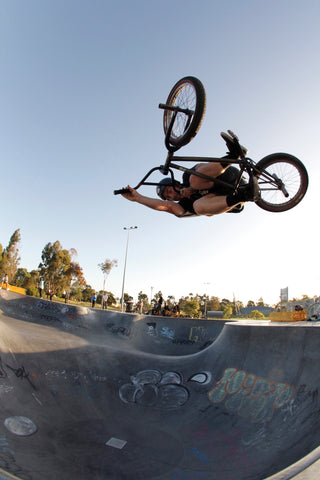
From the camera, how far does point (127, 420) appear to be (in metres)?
4.55

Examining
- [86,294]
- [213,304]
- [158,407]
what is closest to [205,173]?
[158,407]

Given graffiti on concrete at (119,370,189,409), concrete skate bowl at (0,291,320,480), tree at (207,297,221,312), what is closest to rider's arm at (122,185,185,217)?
concrete skate bowl at (0,291,320,480)

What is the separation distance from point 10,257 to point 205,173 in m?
45.9

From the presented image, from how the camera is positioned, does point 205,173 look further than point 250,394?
No

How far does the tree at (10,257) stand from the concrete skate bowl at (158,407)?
3952 centimetres

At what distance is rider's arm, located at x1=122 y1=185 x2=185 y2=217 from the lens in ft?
15.0

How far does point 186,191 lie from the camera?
4.50 metres

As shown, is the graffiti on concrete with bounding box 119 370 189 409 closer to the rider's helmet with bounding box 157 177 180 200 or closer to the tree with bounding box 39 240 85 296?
the rider's helmet with bounding box 157 177 180 200

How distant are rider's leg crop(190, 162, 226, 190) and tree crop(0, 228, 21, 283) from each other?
44.9 m

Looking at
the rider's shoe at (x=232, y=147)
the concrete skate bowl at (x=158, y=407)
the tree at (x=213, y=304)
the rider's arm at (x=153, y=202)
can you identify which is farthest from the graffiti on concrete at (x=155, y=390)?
the tree at (x=213, y=304)

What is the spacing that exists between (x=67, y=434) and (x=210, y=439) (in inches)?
85.9

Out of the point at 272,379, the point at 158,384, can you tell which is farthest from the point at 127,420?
the point at 272,379

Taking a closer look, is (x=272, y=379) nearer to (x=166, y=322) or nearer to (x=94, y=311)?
(x=166, y=322)

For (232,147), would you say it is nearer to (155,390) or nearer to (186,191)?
(186,191)
